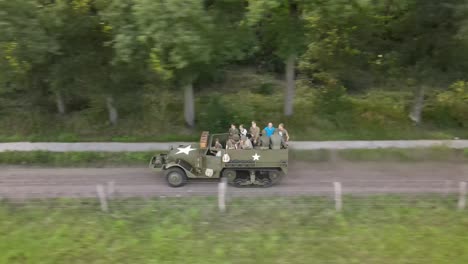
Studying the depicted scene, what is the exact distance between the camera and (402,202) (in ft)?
38.6

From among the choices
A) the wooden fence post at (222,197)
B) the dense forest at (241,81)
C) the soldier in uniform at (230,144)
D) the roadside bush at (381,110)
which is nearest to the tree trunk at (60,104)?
the dense forest at (241,81)

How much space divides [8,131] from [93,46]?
5087mm

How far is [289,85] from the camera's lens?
17500 millimetres

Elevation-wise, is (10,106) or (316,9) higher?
(316,9)

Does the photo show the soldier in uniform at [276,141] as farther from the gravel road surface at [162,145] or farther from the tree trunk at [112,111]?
the tree trunk at [112,111]

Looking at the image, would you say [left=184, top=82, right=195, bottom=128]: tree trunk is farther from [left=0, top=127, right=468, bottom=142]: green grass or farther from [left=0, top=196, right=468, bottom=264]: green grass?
[left=0, top=196, right=468, bottom=264]: green grass

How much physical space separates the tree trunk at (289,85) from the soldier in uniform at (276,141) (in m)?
4.36

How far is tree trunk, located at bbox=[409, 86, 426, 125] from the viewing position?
57.8ft

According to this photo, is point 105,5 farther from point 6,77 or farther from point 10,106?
point 10,106

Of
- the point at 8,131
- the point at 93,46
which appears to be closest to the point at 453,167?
the point at 93,46

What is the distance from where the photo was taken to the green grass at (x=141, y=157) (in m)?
15.3

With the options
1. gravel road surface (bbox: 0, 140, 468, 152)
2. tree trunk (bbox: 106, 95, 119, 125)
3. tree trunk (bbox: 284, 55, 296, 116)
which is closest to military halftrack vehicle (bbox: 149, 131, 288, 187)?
gravel road surface (bbox: 0, 140, 468, 152)

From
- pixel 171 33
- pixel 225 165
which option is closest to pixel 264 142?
pixel 225 165

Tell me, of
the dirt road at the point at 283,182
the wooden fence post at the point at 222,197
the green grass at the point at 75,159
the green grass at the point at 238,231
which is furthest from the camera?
the green grass at the point at 75,159
